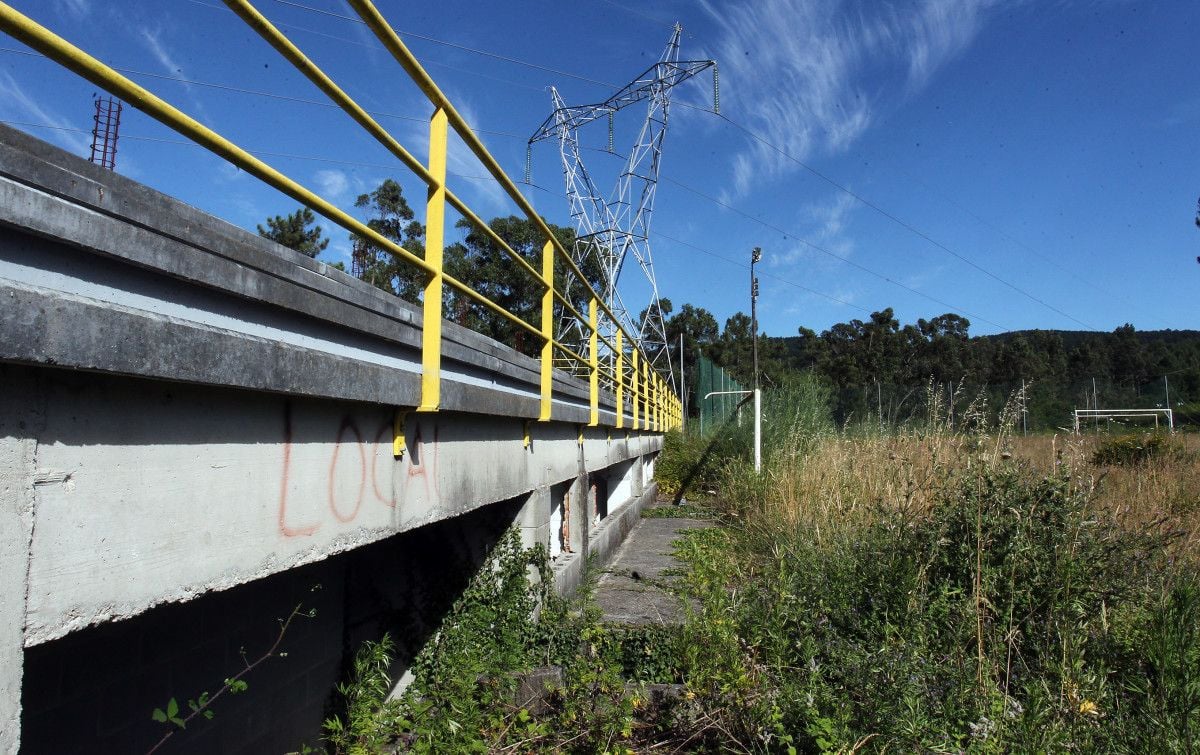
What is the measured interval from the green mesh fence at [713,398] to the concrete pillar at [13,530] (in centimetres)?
1578

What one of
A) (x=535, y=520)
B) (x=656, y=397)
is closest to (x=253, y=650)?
(x=535, y=520)

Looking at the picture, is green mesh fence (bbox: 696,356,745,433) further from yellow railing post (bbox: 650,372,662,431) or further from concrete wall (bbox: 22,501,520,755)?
concrete wall (bbox: 22,501,520,755)

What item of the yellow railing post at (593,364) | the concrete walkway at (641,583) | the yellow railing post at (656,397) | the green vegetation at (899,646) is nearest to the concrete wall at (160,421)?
the green vegetation at (899,646)

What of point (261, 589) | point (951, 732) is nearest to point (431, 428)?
point (261, 589)

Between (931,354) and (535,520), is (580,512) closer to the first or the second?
(535,520)

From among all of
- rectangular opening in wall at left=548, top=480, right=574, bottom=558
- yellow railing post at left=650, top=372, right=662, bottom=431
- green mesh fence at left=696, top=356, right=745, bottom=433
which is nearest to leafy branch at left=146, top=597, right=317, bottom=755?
rectangular opening in wall at left=548, top=480, right=574, bottom=558

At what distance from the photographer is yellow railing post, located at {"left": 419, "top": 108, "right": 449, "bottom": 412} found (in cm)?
281

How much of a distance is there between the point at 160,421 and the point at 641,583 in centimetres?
532

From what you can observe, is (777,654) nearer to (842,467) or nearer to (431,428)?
(431,428)

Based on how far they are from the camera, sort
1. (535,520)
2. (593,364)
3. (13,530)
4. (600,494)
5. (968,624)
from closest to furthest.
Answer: (13,530), (968,624), (535,520), (593,364), (600,494)

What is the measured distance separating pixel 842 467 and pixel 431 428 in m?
5.64

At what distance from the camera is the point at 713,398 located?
20.3 m

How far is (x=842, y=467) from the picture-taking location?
7703mm

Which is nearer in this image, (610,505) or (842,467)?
(842,467)
